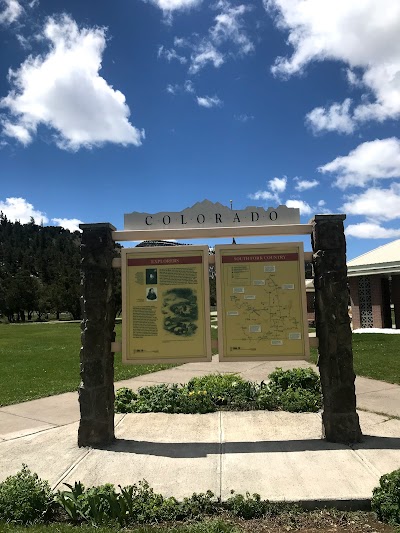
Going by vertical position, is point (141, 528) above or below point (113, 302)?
below

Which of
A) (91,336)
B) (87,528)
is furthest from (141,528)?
(91,336)

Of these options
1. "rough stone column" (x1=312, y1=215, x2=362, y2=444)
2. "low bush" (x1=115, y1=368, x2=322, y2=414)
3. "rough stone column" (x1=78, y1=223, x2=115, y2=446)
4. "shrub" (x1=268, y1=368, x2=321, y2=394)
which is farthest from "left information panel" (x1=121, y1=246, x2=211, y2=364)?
"shrub" (x1=268, y1=368, x2=321, y2=394)

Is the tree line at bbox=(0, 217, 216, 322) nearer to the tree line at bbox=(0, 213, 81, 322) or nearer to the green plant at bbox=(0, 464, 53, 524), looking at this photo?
the tree line at bbox=(0, 213, 81, 322)

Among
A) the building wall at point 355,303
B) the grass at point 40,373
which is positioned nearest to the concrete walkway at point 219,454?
the grass at point 40,373

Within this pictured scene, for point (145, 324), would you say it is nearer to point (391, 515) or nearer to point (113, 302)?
point (113, 302)

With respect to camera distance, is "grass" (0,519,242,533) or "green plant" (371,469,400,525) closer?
"grass" (0,519,242,533)

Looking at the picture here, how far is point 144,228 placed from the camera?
569cm

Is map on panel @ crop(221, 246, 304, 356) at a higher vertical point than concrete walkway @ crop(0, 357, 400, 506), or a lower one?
higher

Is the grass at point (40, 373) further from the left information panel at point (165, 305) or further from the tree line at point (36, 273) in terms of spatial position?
the tree line at point (36, 273)

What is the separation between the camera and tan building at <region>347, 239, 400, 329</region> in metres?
23.3

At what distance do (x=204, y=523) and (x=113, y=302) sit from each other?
3.01 m

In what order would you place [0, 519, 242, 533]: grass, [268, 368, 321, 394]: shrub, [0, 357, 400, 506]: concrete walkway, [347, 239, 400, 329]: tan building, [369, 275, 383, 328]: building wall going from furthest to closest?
[369, 275, 383, 328]: building wall
[347, 239, 400, 329]: tan building
[268, 368, 321, 394]: shrub
[0, 357, 400, 506]: concrete walkway
[0, 519, 242, 533]: grass

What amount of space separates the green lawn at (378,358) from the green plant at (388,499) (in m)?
5.91

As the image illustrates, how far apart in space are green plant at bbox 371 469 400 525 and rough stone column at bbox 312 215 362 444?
160cm
